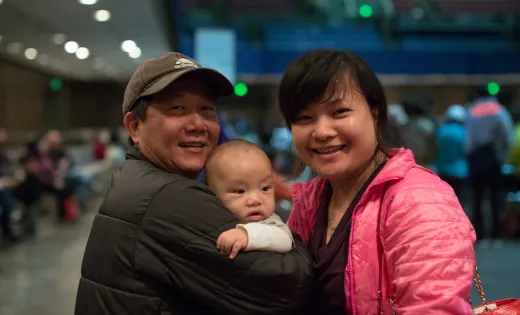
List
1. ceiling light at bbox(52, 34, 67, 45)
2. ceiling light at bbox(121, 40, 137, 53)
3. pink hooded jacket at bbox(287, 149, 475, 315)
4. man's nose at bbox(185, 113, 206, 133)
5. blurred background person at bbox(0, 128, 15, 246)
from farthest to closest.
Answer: ceiling light at bbox(121, 40, 137, 53) < ceiling light at bbox(52, 34, 67, 45) < blurred background person at bbox(0, 128, 15, 246) < man's nose at bbox(185, 113, 206, 133) < pink hooded jacket at bbox(287, 149, 475, 315)

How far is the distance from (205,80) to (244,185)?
33 cm

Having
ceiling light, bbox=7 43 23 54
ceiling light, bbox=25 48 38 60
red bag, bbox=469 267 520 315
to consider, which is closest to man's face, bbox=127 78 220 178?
red bag, bbox=469 267 520 315

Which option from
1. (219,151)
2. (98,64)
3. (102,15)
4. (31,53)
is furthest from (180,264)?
(98,64)

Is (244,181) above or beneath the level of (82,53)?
beneath

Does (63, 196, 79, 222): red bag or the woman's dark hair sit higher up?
the woman's dark hair

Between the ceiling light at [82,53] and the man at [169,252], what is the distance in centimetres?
1408

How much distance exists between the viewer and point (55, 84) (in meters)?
23.4

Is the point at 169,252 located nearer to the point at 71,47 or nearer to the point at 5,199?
the point at 5,199

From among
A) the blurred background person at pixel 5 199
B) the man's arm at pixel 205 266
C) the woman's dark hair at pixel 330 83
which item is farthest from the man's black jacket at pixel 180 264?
the blurred background person at pixel 5 199

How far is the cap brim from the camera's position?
60.8 inches

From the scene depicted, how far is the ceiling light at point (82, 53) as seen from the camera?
49.3 ft

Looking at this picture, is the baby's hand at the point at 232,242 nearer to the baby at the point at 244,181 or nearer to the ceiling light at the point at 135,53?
the baby at the point at 244,181

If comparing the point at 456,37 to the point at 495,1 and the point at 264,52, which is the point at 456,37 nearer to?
the point at 495,1

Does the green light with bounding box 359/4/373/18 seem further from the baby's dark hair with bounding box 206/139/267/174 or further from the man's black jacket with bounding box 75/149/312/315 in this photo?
the man's black jacket with bounding box 75/149/312/315
